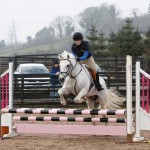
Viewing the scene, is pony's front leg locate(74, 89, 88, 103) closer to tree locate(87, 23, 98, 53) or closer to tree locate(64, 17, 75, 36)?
tree locate(87, 23, 98, 53)

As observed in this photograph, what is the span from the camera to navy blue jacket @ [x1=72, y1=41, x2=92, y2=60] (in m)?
9.08

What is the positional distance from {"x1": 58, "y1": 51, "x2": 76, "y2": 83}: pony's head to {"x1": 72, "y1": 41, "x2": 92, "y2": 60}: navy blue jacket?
0.22 meters

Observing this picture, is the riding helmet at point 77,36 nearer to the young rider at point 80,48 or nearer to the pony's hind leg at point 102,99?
the young rider at point 80,48

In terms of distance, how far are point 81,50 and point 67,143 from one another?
189 centimetres

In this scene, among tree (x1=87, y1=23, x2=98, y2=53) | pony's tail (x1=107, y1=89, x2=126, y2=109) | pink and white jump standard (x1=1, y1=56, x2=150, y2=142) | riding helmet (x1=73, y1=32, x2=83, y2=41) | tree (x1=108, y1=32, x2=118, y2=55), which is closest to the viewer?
pink and white jump standard (x1=1, y1=56, x2=150, y2=142)

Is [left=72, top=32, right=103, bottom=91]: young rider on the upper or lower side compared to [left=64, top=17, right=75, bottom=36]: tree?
lower

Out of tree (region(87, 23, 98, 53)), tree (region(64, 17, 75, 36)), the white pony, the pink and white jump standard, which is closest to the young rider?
the white pony

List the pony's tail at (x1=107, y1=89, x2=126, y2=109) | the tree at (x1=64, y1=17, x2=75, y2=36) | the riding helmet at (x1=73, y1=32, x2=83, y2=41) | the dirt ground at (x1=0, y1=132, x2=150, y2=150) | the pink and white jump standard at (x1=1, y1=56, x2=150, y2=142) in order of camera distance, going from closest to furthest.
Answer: the dirt ground at (x1=0, y1=132, x2=150, y2=150), the pink and white jump standard at (x1=1, y1=56, x2=150, y2=142), the riding helmet at (x1=73, y1=32, x2=83, y2=41), the pony's tail at (x1=107, y1=89, x2=126, y2=109), the tree at (x1=64, y1=17, x2=75, y2=36)

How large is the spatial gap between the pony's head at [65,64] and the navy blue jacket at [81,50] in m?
0.22

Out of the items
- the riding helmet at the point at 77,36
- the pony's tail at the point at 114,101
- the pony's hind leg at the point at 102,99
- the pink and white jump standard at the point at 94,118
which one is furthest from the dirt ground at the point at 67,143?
the riding helmet at the point at 77,36

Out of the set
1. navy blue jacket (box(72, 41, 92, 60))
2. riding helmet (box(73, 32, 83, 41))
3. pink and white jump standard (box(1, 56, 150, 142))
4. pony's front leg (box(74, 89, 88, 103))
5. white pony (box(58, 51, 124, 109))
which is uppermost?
riding helmet (box(73, 32, 83, 41))

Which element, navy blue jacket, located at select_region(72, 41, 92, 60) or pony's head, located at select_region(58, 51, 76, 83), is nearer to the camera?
pony's head, located at select_region(58, 51, 76, 83)

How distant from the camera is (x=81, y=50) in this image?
358 inches

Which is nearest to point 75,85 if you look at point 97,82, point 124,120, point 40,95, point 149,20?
point 97,82
